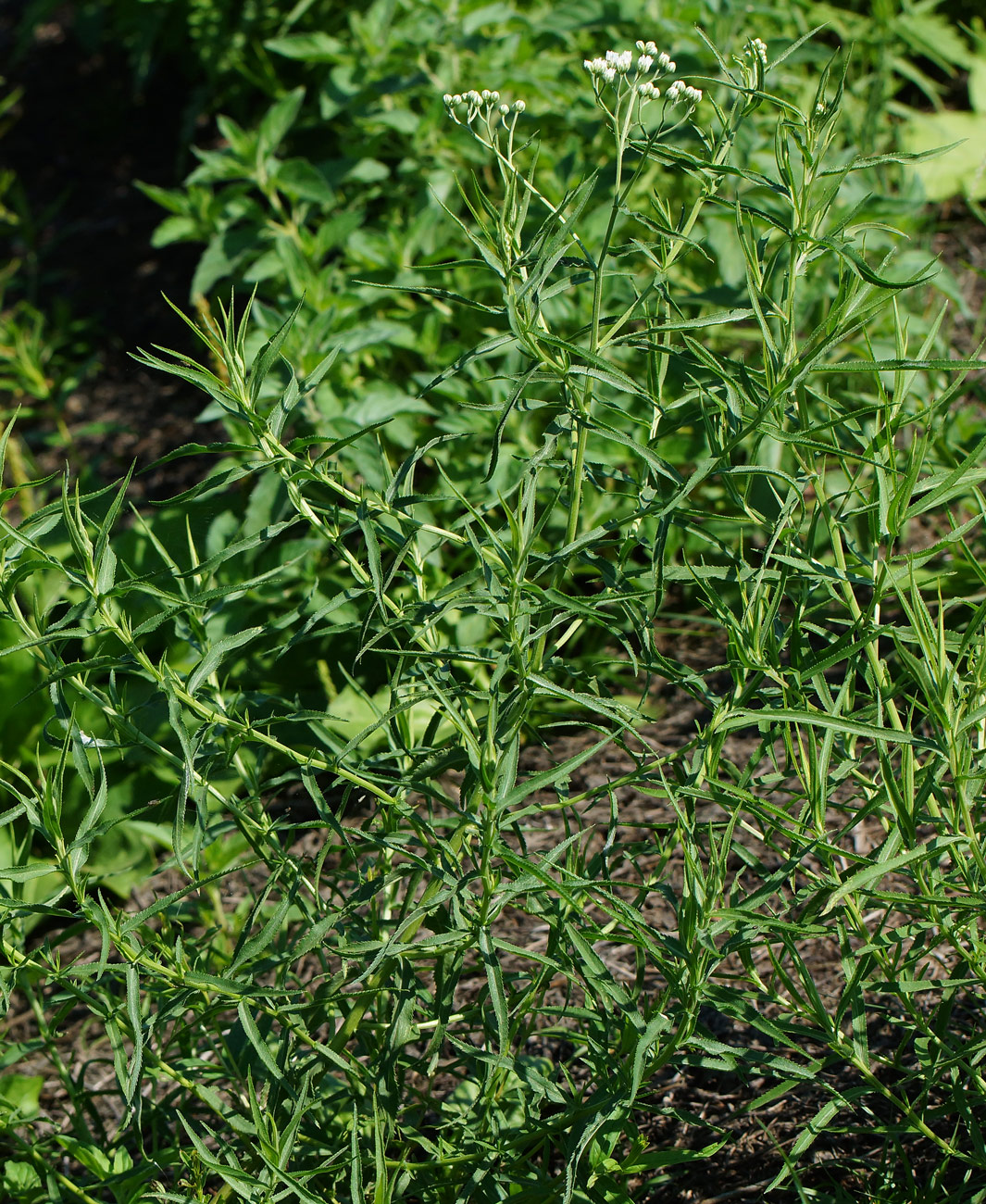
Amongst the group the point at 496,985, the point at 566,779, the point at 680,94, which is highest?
the point at 680,94

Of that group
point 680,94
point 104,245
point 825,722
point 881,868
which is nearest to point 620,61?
point 680,94

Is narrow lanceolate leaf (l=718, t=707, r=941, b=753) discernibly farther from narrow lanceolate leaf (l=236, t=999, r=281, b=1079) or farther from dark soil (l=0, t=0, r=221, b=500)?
dark soil (l=0, t=0, r=221, b=500)

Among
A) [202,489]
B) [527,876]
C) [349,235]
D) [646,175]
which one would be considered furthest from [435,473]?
[527,876]

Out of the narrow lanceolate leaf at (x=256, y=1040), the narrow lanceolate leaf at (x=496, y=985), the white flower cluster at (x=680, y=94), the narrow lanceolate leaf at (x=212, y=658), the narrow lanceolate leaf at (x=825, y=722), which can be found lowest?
the narrow lanceolate leaf at (x=256, y=1040)

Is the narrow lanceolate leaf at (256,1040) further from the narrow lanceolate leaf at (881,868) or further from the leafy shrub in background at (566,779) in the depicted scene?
the narrow lanceolate leaf at (881,868)

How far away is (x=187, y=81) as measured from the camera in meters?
4.98

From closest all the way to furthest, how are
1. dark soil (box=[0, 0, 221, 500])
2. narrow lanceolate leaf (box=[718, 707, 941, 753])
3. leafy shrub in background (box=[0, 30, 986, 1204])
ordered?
narrow lanceolate leaf (box=[718, 707, 941, 753]), leafy shrub in background (box=[0, 30, 986, 1204]), dark soil (box=[0, 0, 221, 500])

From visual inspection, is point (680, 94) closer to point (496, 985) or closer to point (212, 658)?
point (212, 658)

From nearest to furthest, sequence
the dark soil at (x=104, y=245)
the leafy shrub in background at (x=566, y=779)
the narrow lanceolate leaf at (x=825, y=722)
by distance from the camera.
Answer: the narrow lanceolate leaf at (x=825, y=722) → the leafy shrub in background at (x=566, y=779) → the dark soil at (x=104, y=245)

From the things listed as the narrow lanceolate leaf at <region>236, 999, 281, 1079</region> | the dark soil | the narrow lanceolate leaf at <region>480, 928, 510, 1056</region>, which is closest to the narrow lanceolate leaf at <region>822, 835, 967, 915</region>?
the narrow lanceolate leaf at <region>480, 928, 510, 1056</region>

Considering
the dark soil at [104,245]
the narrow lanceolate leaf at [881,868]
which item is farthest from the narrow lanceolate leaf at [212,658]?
the dark soil at [104,245]

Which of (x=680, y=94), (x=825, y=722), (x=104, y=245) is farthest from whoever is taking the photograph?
(x=104, y=245)

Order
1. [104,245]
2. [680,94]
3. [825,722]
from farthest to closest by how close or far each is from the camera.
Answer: [104,245]
[680,94]
[825,722]

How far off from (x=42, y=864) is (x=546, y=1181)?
0.66 metres
